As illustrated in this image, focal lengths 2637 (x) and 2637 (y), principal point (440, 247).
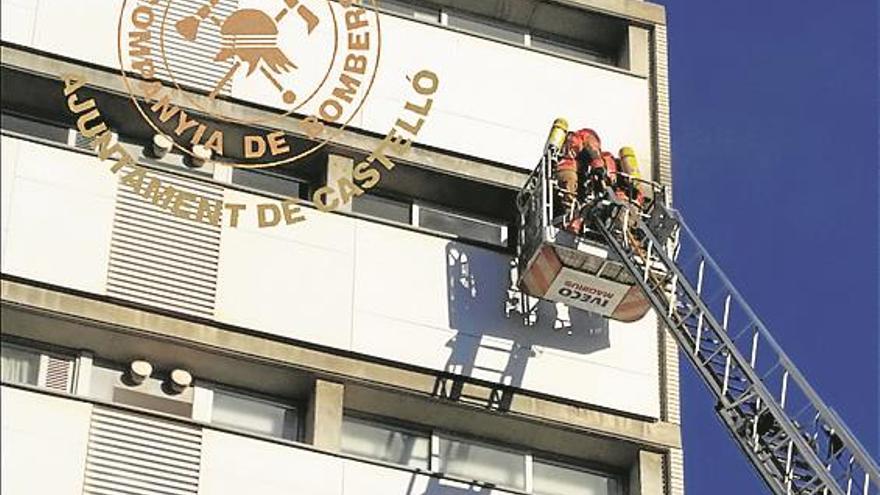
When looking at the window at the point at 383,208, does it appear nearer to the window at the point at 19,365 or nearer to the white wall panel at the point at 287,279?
the white wall panel at the point at 287,279

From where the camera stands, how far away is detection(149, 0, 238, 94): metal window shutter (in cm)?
3016

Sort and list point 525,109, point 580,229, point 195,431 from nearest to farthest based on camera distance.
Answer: point 195,431 → point 580,229 → point 525,109

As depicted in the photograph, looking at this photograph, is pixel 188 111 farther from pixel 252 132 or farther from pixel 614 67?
pixel 614 67

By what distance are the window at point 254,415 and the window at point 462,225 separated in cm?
327

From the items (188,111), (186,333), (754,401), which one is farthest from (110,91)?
(754,401)

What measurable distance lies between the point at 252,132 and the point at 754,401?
6.58 m

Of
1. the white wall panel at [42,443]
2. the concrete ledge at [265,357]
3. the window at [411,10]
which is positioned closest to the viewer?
the white wall panel at [42,443]

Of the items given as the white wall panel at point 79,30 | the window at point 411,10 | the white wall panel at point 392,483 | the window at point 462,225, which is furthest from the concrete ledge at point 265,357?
the window at point 411,10

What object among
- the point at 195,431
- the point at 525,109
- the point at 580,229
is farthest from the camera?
the point at 525,109

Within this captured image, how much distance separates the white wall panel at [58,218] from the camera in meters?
27.8

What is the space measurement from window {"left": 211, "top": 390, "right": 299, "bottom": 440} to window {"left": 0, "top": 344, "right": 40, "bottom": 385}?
78.7 inches

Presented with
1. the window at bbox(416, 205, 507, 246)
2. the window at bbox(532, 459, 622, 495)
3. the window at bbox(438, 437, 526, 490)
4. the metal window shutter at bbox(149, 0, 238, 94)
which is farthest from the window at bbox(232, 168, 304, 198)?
the window at bbox(532, 459, 622, 495)

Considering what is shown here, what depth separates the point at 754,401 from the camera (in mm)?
28453

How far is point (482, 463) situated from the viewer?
96.9 ft
